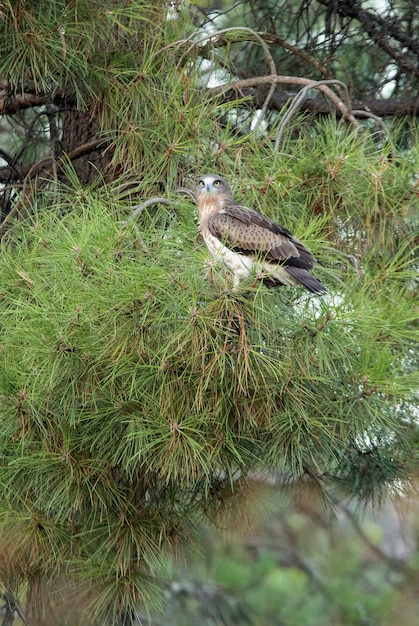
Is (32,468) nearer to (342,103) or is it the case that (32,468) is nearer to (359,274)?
(359,274)

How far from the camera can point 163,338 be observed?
2.54 m

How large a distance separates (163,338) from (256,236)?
20.4 inches

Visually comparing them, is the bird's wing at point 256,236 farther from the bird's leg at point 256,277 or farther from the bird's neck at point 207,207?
the bird's leg at point 256,277

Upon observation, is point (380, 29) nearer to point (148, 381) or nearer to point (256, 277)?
point (256, 277)

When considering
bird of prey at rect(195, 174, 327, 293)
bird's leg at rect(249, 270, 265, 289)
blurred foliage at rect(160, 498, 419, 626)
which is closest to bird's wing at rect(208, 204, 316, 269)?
bird of prey at rect(195, 174, 327, 293)

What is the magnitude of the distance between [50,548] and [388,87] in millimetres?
2815

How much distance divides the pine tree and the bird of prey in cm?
5

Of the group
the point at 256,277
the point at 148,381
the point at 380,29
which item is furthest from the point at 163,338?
the point at 380,29

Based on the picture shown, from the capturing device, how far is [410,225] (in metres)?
3.22

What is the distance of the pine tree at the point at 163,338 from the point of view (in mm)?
2520

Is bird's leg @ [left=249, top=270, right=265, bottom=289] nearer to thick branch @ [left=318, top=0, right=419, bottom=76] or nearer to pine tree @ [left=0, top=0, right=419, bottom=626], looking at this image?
pine tree @ [left=0, top=0, right=419, bottom=626]

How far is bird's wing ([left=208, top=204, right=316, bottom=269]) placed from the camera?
279cm

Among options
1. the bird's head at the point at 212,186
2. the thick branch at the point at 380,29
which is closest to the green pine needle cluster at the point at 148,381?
the bird's head at the point at 212,186

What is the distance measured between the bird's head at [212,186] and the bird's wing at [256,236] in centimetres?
7
